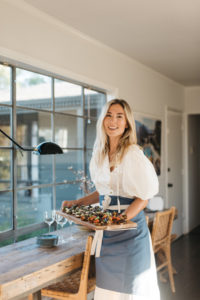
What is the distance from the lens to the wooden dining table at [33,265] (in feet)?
6.14

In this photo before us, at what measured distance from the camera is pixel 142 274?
2.07 m

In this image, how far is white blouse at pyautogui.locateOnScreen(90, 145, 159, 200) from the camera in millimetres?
1995

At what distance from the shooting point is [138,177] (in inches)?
78.9

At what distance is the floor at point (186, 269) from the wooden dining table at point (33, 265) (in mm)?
1531

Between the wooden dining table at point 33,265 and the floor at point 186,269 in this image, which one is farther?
the floor at point 186,269

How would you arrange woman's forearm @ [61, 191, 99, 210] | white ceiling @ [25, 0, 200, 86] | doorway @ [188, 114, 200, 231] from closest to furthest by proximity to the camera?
woman's forearm @ [61, 191, 99, 210]
white ceiling @ [25, 0, 200, 86]
doorway @ [188, 114, 200, 231]

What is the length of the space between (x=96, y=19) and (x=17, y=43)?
780 millimetres

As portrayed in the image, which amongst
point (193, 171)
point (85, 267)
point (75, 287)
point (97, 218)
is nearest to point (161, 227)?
point (75, 287)

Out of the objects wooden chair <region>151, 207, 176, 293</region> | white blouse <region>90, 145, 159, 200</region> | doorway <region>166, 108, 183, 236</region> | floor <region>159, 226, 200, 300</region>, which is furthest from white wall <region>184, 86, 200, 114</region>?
white blouse <region>90, 145, 159, 200</region>

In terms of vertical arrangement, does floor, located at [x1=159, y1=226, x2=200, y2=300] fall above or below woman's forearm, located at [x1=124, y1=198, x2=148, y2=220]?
below

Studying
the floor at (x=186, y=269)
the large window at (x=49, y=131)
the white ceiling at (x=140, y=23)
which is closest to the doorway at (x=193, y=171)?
the floor at (x=186, y=269)

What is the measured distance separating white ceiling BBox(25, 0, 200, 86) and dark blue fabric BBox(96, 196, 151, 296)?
160 centimetres

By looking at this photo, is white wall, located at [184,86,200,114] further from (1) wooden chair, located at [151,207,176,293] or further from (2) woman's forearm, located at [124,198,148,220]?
(2) woman's forearm, located at [124,198,148,220]

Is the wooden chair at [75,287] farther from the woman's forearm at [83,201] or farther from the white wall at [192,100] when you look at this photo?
the white wall at [192,100]
